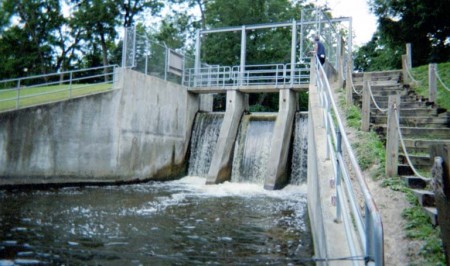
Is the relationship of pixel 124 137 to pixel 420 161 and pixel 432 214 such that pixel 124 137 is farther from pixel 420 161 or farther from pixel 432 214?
pixel 432 214

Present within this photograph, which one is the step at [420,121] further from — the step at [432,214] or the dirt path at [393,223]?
the step at [432,214]

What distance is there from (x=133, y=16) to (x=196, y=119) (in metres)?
16.4

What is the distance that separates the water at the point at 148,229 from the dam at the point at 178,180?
0.10 ft

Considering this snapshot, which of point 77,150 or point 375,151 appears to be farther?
point 77,150

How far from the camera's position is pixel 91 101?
13.2 meters

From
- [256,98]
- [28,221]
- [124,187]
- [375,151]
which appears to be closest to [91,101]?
[124,187]

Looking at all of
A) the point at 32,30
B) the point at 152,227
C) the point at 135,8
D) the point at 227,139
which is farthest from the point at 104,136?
the point at 32,30

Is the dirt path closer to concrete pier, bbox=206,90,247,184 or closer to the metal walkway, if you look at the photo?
concrete pier, bbox=206,90,247,184

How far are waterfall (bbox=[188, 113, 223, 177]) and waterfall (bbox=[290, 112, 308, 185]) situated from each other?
12.9 ft

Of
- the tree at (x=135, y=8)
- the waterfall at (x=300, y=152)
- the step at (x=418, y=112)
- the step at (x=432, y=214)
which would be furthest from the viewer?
the tree at (x=135, y=8)

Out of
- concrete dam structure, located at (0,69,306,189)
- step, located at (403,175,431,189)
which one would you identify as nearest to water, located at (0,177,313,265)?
concrete dam structure, located at (0,69,306,189)

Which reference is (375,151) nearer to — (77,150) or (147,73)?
(77,150)

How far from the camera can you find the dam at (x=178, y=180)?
18.0 ft

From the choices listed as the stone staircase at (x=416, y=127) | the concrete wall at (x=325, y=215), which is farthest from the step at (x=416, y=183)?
the concrete wall at (x=325, y=215)
